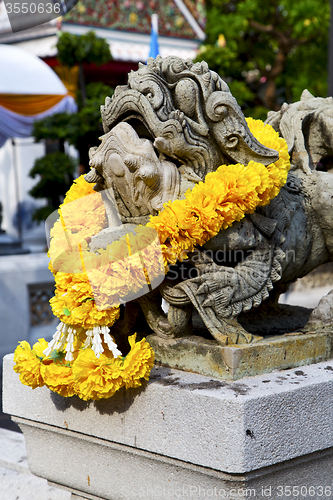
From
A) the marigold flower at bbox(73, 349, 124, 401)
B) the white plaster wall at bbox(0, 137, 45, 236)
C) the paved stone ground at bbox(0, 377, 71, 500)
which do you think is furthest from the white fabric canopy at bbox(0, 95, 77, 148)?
the marigold flower at bbox(73, 349, 124, 401)

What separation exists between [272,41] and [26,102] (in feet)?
28.7

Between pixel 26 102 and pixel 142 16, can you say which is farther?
pixel 142 16

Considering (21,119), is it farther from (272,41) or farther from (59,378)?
(272,41)

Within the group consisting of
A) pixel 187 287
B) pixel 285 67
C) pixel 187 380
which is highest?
pixel 285 67

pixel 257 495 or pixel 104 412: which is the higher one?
pixel 104 412

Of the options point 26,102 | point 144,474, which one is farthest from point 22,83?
point 144,474

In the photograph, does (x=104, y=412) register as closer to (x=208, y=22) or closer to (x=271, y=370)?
(x=271, y=370)

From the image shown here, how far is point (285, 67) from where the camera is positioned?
15.4 meters

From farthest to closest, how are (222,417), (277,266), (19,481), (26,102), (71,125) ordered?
(26,102) → (71,125) → (19,481) → (277,266) → (222,417)

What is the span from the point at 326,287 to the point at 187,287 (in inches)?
223

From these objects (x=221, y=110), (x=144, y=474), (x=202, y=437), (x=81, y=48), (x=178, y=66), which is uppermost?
(x=81, y=48)

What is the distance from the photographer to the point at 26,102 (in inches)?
324

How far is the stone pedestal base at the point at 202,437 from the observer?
75.2 inches

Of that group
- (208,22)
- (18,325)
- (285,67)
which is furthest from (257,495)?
(285,67)
